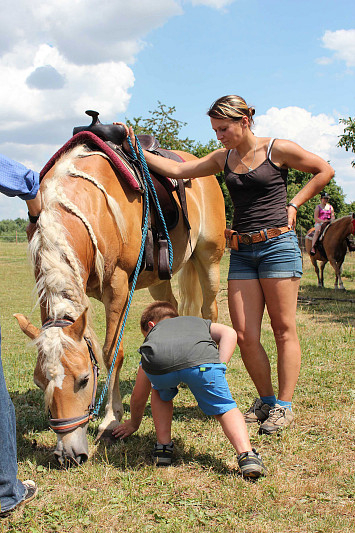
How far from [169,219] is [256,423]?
1.79m

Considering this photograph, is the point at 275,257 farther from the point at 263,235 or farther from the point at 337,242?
the point at 337,242

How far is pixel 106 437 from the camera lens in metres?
3.11

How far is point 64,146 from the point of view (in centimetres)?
335

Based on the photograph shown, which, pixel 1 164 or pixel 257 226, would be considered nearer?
pixel 1 164

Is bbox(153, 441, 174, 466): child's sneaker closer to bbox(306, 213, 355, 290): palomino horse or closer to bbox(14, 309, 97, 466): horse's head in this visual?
bbox(14, 309, 97, 466): horse's head

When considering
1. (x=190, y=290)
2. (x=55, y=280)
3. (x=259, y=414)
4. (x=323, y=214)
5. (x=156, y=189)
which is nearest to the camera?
(x=55, y=280)

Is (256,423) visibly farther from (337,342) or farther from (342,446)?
(337,342)

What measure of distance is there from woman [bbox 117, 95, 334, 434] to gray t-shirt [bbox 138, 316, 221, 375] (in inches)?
25.0

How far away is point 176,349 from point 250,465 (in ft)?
2.41

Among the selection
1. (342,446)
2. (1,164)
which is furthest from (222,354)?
(1,164)

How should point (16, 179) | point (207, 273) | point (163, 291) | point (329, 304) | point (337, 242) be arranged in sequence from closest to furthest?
point (16, 179) < point (207, 273) < point (163, 291) < point (329, 304) < point (337, 242)

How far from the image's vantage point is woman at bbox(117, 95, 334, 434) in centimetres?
303

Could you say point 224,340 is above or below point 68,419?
above

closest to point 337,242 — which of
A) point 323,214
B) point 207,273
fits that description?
point 323,214
